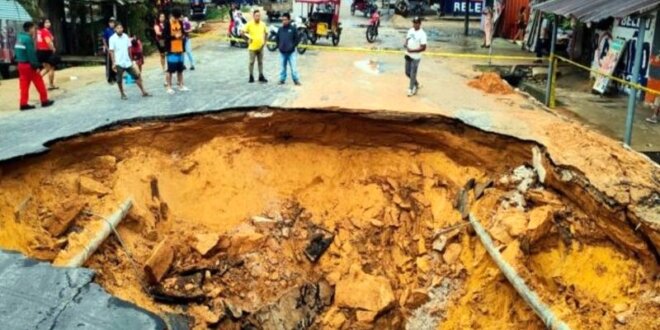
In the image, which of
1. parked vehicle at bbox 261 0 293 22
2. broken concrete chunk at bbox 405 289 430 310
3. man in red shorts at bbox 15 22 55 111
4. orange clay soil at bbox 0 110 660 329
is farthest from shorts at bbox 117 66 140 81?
parked vehicle at bbox 261 0 293 22

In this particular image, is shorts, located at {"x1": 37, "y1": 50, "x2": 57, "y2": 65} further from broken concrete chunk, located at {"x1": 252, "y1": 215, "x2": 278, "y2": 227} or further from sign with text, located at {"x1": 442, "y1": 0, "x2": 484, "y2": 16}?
sign with text, located at {"x1": 442, "y1": 0, "x2": 484, "y2": 16}

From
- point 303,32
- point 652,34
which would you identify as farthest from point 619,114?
point 303,32

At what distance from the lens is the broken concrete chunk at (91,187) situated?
27.8ft

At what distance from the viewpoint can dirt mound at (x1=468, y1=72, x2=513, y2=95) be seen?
12308mm

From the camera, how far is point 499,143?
9.03 meters

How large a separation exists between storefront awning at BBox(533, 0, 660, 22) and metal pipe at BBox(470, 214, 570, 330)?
3.97m

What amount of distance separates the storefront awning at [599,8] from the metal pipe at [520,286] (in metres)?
3.97

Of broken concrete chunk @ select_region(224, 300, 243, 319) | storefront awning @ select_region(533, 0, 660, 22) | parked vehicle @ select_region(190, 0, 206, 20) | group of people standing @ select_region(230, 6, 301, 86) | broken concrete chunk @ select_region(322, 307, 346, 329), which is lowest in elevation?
broken concrete chunk @ select_region(322, 307, 346, 329)

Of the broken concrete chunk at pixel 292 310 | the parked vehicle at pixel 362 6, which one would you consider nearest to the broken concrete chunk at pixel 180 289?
the broken concrete chunk at pixel 292 310

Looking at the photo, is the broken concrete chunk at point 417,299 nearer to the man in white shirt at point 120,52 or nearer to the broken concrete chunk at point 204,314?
the broken concrete chunk at point 204,314

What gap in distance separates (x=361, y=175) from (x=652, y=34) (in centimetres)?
763

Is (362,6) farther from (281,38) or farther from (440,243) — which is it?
(440,243)

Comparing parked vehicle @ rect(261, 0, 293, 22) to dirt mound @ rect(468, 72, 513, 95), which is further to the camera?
parked vehicle @ rect(261, 0, 293, 22)

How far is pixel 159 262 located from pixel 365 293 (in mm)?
2954
